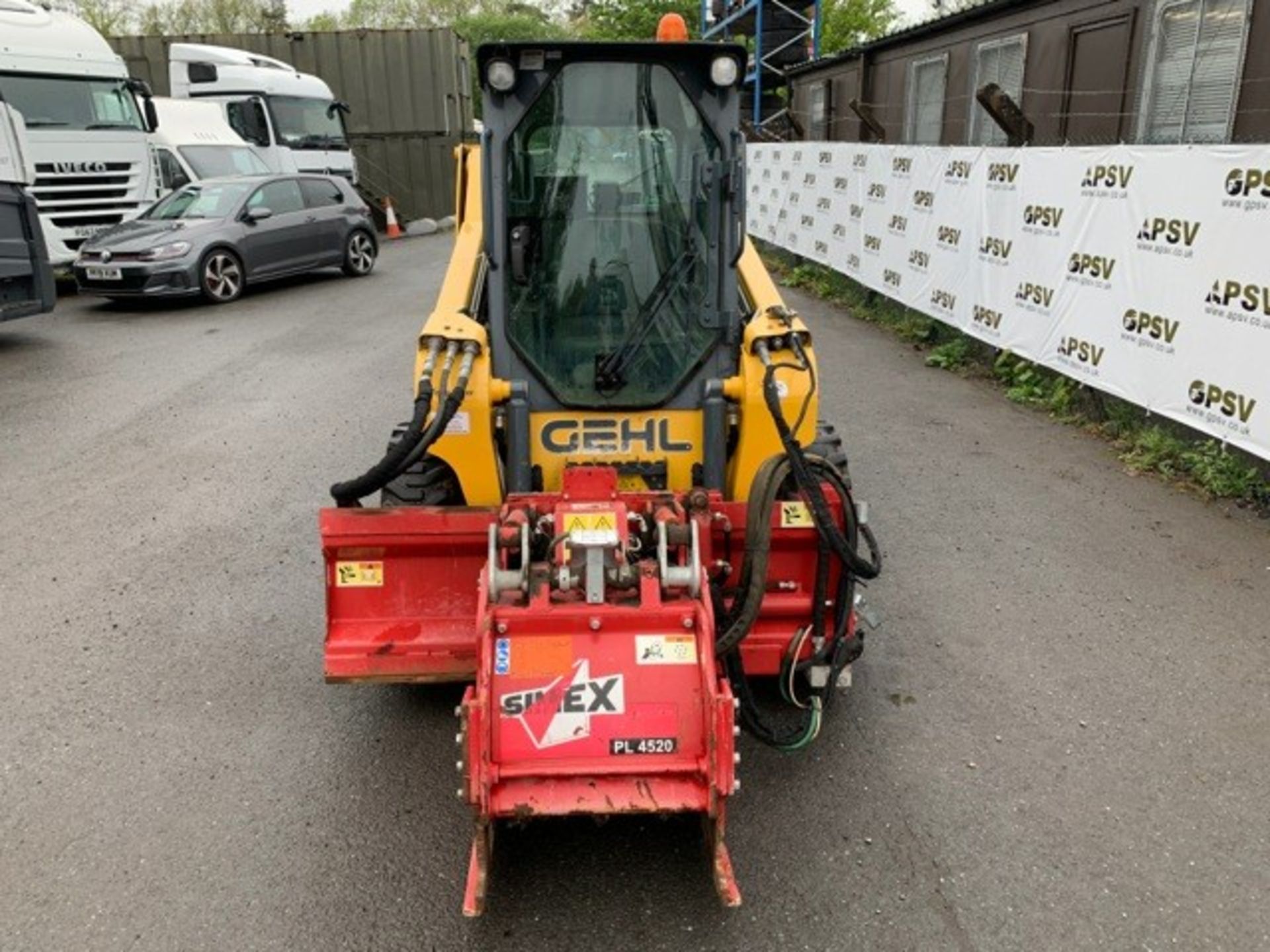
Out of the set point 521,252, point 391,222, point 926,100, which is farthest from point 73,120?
point 521,252

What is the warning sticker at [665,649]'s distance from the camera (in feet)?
10.1

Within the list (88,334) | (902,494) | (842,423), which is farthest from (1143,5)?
(88,334)

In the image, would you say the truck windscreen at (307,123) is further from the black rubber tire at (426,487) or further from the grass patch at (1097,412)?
the black rubber tire at (426,487)

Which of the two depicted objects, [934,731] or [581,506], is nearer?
[581,506]

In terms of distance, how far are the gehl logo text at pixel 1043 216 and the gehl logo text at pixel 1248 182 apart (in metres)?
1.92

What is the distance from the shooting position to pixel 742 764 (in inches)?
148

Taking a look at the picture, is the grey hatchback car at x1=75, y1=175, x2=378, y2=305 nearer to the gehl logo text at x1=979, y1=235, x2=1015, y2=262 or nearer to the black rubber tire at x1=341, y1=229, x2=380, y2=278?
the black rubber tire at x1=341, y1=229, x2=380, y2=278

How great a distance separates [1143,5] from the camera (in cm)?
1005

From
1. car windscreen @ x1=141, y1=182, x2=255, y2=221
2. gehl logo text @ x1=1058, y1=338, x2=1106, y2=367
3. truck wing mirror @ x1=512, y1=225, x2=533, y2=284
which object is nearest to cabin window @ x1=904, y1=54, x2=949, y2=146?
gehl logo text @ x1=1058, y1=338, x2=1106, y2=367

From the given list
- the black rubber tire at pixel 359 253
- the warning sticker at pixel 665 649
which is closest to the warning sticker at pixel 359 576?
the warning sticker at pixel 665 649

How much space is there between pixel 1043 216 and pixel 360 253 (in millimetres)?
11716

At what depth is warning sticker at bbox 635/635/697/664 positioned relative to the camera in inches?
121

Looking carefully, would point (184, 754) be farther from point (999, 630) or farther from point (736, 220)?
point (999, 630)

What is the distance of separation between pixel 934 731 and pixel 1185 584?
208 cm
